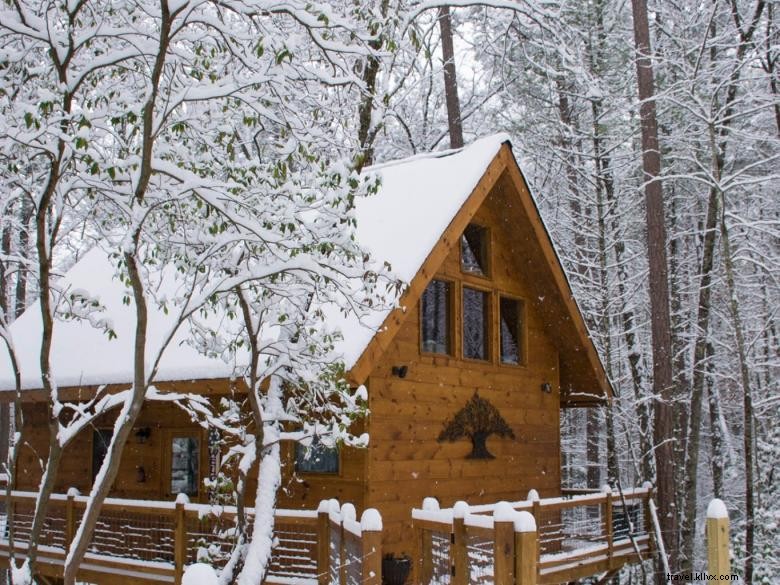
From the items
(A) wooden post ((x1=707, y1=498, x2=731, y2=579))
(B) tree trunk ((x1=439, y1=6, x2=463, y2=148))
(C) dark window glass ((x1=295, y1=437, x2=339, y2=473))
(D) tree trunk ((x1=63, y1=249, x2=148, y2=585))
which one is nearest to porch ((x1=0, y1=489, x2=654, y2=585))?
(C) dark window glass ((x1=295, y1=437, x2=339, y2=473))

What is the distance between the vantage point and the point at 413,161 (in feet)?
44.9

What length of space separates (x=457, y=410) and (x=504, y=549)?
5.91m

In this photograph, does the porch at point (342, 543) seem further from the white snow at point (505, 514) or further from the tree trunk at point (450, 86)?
the tree trunk at point (450, 86)

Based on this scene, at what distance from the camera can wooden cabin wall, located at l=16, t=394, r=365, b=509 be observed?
9820 mm

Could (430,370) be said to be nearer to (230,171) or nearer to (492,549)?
(492,549)

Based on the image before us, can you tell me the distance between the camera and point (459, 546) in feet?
20.9

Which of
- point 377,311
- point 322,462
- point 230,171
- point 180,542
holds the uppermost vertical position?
point 230,171

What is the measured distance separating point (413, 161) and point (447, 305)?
3025 mm

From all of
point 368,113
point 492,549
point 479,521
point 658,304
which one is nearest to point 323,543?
point 492,549

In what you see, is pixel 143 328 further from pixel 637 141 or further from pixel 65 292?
pixel 637 141

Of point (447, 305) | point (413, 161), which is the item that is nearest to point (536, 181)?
point (413, 161)

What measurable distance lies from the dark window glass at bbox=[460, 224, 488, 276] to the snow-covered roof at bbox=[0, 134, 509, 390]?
41.2 inches

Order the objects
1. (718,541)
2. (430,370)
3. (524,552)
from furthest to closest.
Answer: (430,370) < (718,541) < (524,552)

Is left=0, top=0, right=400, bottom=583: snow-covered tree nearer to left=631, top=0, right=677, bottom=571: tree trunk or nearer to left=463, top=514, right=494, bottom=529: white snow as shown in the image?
left=463, top=514, right=494, bottom=529: white snow
